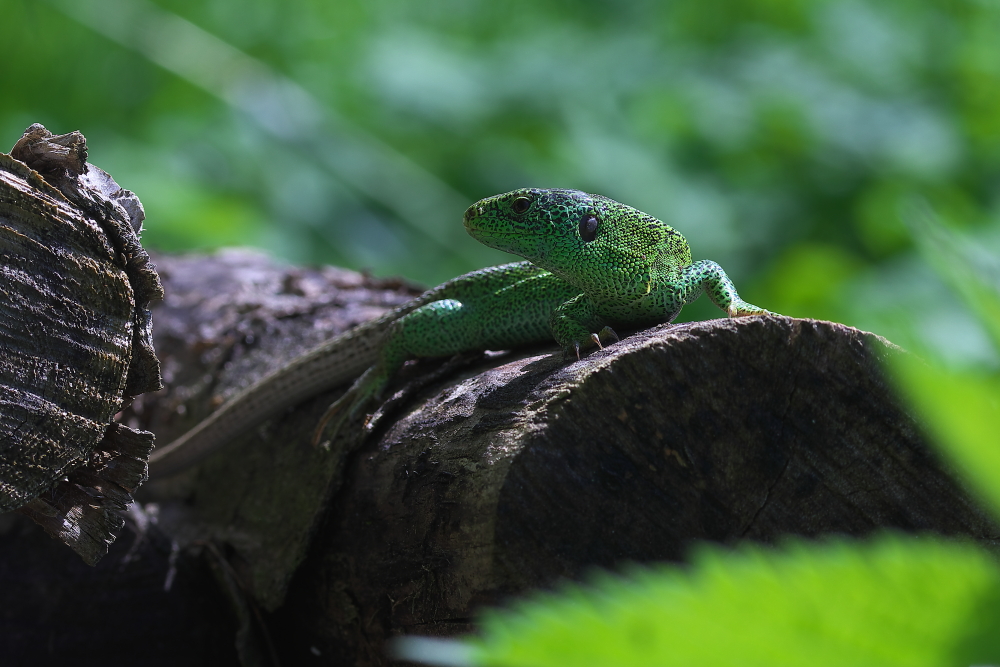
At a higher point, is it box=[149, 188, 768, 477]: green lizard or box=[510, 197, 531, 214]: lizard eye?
box=[510, 197, 531, 214]: lizard eye

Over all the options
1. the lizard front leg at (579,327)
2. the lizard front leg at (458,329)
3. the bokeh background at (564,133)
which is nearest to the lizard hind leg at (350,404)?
the lizard front leg at (458,329)

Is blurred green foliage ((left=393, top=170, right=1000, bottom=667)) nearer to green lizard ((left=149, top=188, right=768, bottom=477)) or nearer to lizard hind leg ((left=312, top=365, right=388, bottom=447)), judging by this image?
green lizard ((left=149, top=188, right=768, bottom=477))

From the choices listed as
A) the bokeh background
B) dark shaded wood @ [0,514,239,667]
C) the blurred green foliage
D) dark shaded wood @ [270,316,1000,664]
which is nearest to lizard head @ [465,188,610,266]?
dark shaded wood @ [270,316,1000,664]

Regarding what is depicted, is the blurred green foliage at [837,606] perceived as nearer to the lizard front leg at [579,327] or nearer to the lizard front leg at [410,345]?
the lizard front leg at [579,327]

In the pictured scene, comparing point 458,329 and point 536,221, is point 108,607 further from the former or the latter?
point 536,221

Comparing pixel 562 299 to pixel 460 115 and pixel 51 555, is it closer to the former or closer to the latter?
pixel 51 555
